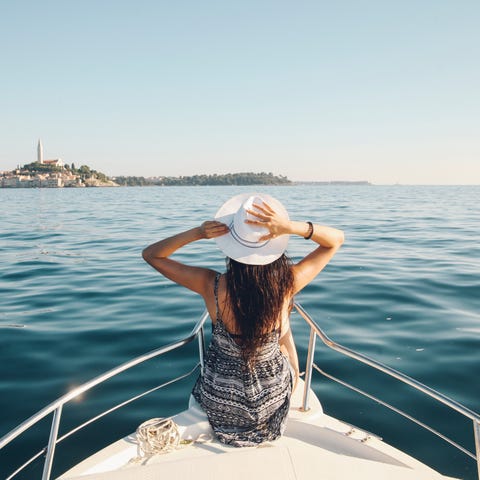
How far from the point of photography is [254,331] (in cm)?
242

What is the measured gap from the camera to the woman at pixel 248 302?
7.59ft

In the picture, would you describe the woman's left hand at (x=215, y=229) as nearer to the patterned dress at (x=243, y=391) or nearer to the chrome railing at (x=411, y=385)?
the patterned dress at (x=243, y=391)

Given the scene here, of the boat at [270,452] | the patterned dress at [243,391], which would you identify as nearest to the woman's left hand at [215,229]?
the patterned dress at [243,391]

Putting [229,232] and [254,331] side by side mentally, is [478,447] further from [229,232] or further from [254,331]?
[229,232]

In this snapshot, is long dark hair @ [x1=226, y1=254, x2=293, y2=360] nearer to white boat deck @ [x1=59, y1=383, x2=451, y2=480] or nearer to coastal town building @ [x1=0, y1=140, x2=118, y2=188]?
white boat deck @ [x1=59, y1=383, x2=451, y2=480]

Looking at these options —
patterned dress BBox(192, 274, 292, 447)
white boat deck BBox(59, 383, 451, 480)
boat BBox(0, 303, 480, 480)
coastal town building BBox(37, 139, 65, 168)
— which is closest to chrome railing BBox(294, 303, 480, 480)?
boat BBox(0, 303, 480, 480)

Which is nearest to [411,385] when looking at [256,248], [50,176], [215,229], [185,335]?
[256,248]

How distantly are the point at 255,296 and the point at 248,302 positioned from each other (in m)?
0.05

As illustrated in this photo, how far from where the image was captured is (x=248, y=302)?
238cm

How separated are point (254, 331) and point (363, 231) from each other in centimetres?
1508

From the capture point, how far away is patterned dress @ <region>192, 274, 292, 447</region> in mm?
2518

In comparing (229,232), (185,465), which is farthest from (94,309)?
(185,465)

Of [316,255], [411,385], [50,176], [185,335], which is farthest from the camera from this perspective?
[50,176]

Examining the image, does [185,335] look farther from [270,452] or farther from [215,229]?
[270,452]
